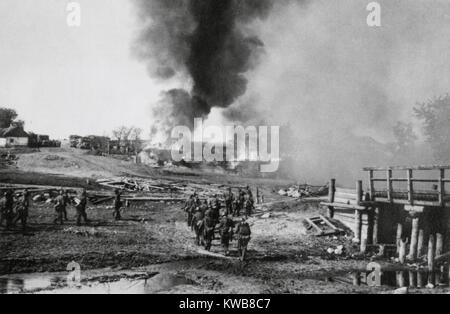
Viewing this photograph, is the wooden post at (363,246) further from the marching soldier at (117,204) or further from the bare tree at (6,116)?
the bare tree at (6,116)

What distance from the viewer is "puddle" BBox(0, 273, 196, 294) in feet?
30.5

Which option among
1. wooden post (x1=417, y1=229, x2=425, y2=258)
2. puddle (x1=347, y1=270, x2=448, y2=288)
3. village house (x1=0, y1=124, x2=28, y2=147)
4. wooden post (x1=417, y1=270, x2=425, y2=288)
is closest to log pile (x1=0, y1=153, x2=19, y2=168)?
village house (x1=0, y1=124, x2=28, y2=147)

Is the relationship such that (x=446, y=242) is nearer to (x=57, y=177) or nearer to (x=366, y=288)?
(x=366, y=288)

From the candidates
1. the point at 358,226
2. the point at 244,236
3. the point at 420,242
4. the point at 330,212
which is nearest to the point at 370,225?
the point at 358,226

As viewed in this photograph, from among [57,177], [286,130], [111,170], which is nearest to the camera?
[57,177]

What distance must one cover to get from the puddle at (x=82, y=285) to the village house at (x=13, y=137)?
150 ft

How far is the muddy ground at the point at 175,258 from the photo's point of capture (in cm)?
1034

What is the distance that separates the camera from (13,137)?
51.6 m

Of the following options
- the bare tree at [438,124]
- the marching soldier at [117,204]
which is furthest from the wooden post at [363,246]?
the bare tree at [438,124]

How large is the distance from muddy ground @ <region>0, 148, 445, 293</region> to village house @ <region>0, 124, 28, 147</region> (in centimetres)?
3647
